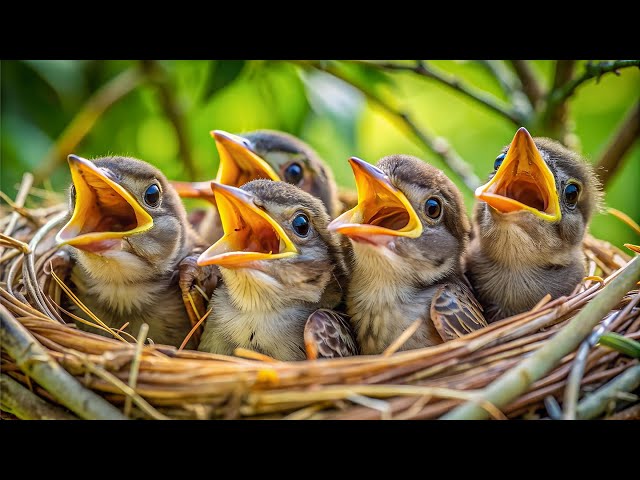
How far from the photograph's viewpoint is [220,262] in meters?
2.82

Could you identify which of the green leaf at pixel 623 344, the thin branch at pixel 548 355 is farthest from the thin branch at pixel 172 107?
the green leaf at pixel 623 344

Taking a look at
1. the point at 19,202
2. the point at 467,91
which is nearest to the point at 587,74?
the point at 467,91

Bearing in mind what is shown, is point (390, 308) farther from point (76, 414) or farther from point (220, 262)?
point (76, 414)

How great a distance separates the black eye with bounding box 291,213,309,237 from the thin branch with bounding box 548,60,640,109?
4.63ft

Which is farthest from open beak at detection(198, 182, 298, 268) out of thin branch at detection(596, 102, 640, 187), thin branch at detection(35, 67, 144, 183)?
thin branch at detection(35, 67, 144, 183)

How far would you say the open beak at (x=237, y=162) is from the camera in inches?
150

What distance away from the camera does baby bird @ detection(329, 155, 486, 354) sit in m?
2.96

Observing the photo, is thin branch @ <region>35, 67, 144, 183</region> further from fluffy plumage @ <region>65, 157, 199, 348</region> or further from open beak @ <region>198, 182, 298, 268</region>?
open beak @ <region>198, 182, 298, 268</region>

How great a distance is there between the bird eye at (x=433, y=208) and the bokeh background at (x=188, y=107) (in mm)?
743

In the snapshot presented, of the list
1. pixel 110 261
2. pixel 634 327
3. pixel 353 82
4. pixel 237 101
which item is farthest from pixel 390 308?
pixel 237 101

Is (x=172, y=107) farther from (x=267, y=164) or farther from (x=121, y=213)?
(x=121, y=213)

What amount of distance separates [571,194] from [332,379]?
156cm

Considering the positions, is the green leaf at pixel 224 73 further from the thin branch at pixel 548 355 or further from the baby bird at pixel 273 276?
the thin branch at pixel 548 355
